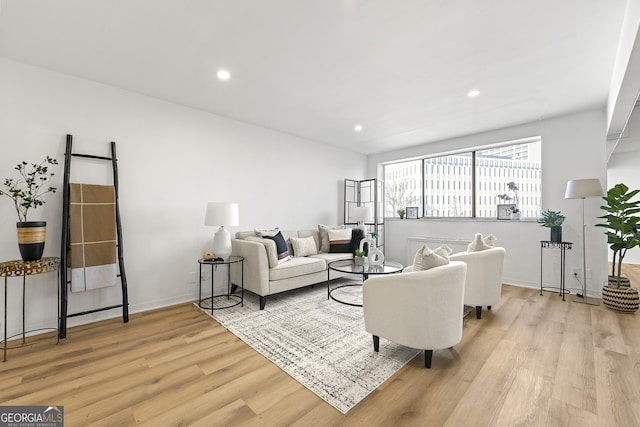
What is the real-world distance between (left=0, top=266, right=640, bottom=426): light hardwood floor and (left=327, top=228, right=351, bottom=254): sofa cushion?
7.36 feet

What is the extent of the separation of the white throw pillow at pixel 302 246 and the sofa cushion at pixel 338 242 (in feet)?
1.23

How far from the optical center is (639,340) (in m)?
2.43

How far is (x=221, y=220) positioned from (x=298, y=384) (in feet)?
6.74

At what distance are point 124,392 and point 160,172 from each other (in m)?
2.41

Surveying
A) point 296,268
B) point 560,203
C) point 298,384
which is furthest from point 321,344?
point 560,203

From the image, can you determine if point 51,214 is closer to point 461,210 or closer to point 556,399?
point 556,399

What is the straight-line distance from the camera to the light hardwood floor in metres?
1.55

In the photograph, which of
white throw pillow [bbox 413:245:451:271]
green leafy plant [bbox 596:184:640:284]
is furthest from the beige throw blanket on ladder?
green leafy plant [bbox 596:184:640:284]

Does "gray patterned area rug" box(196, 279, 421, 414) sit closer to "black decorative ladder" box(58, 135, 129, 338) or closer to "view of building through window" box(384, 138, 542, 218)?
"black decorative ladder" box(58, 135, 129, 338)

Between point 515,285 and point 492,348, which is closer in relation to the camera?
point 492,348

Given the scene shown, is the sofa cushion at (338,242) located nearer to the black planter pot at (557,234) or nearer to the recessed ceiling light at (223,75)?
the recessed ceiling light at (223,75)

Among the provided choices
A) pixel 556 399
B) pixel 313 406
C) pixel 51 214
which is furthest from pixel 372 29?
pixel 51 214

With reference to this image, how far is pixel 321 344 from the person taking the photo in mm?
2389

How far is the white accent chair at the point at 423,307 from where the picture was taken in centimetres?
195
